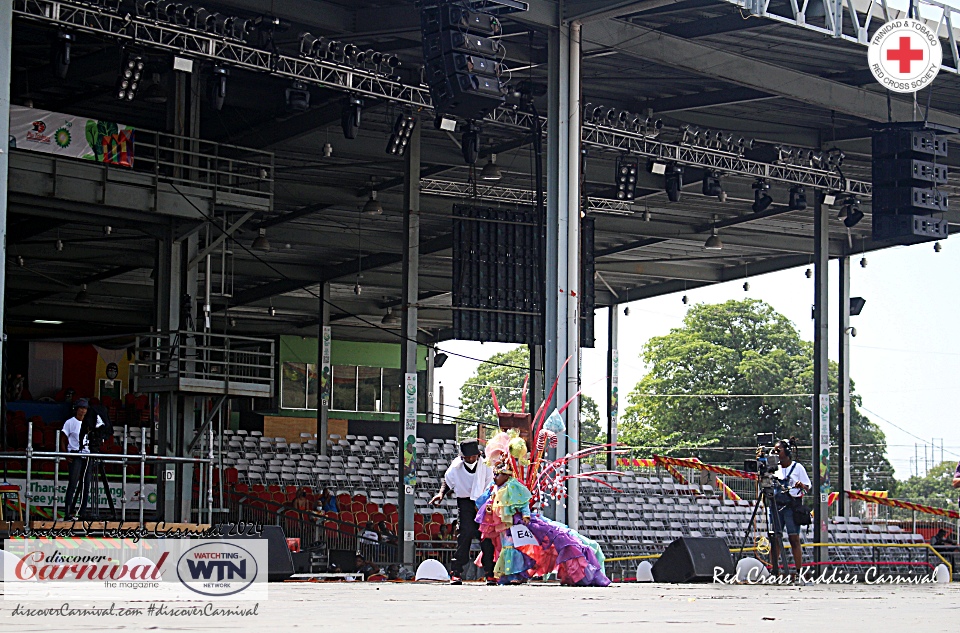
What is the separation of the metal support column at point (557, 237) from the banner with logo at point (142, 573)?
7.62 meters

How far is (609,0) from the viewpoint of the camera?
17531 mm

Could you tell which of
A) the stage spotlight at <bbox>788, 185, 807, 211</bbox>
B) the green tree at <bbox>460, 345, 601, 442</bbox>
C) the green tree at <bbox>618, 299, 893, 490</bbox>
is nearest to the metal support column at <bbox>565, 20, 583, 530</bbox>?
the stage spotlight at <bbox>788, 185, 807, 211</bbox>

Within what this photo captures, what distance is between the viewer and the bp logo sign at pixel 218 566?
7836mm

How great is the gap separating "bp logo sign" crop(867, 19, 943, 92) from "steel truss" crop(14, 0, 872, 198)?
A: 8.63 feet

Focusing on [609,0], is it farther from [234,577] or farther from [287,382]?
[287,382]

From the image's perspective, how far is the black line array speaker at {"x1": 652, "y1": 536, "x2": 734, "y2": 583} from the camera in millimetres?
13141

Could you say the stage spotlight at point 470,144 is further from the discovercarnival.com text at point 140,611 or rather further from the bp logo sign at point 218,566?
the discovercarnival.com text at point 140,611

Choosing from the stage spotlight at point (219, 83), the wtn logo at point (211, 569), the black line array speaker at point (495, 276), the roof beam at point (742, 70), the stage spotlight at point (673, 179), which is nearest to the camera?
the wtn logo at point (211, 569)

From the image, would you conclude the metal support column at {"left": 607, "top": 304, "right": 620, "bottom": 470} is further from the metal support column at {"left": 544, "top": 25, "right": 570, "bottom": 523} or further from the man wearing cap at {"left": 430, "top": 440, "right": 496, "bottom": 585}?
the man wearing cap at {"left": 430, "top": 440, "right": 496, "bottom": 585}

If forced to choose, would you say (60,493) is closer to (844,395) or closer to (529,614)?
(529,614)

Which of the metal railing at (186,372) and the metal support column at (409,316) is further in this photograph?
the metal support column at (409,316)

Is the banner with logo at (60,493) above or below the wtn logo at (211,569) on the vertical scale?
below

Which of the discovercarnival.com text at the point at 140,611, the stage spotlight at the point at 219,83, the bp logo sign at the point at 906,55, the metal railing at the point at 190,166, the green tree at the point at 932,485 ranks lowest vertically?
the green tree at the point at 932,485

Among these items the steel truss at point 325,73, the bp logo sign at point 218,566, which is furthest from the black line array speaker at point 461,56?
the bp logo sign at point 218,566
